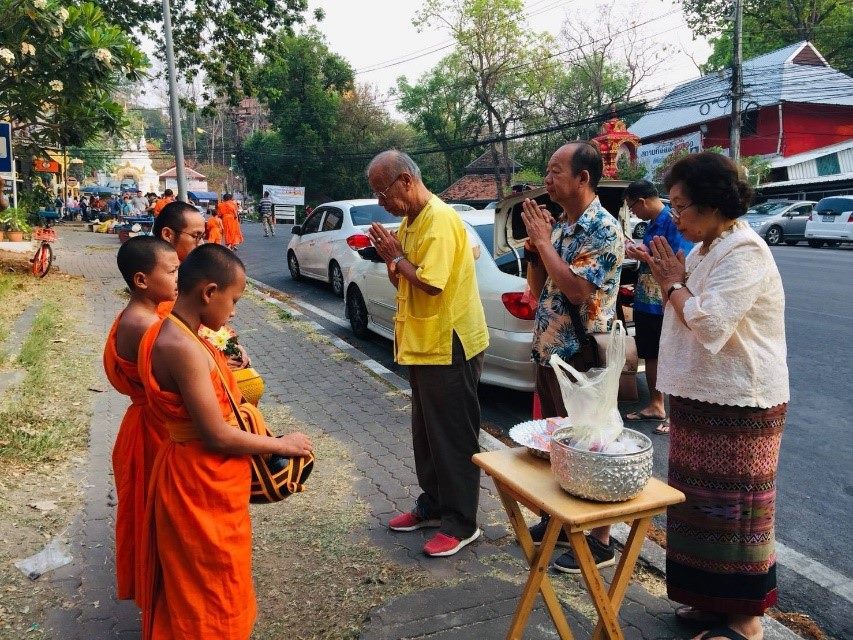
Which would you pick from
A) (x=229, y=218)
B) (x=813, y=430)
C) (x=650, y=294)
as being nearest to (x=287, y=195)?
(x=229, y=218)

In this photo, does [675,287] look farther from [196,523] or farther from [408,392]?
[408,392]

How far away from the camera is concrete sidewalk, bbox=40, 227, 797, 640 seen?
2580mm

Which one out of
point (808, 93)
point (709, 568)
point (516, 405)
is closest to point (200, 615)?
point (709, 568)

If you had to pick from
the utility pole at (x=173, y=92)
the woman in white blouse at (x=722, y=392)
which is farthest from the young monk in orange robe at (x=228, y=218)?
the woman in white blouse at (x=722, y=392)

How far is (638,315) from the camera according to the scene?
5008 millimetres

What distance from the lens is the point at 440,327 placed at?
3006 mm

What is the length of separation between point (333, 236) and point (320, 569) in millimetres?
8178

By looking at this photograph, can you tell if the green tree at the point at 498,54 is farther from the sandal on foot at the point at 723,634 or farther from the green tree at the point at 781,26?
the sandal on foot at the point at 723,634

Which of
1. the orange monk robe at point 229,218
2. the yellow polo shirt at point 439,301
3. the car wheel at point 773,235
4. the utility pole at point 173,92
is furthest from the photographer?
the car wheel at point 773,235

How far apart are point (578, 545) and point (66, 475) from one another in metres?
3.25

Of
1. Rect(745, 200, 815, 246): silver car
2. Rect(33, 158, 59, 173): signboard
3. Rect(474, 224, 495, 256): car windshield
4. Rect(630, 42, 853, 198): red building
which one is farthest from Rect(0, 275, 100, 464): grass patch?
Rect(630, 42, 853, 198): red building

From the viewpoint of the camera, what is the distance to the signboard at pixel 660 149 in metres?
32.2

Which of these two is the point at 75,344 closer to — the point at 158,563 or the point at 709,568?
the point at 158,563

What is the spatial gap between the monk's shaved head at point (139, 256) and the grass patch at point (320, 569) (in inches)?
56.0
